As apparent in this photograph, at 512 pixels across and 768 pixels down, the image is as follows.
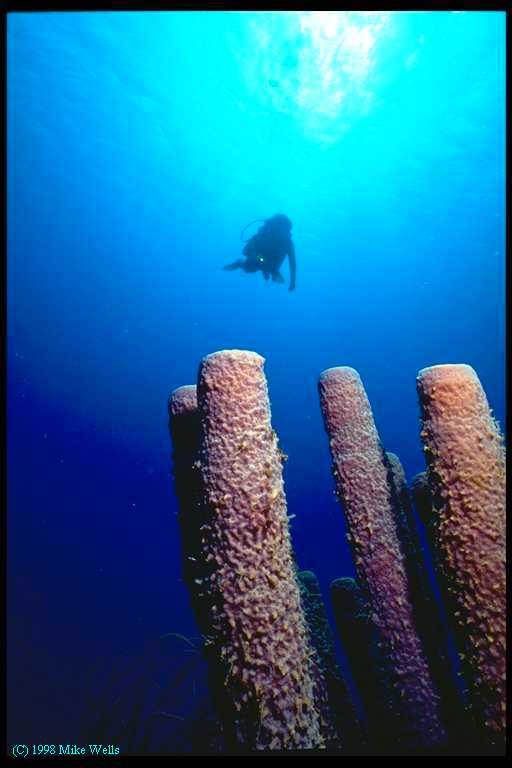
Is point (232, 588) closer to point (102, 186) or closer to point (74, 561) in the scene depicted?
point (102, 186)

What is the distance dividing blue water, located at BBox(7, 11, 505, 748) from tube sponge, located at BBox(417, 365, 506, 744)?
6.13 m

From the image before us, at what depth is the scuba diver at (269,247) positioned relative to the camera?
31.6ft

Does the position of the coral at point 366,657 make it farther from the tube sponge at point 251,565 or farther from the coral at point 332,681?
the tube sponge at point 251,565

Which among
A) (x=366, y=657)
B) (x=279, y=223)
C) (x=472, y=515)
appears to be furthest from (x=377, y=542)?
(x=279, y=223)

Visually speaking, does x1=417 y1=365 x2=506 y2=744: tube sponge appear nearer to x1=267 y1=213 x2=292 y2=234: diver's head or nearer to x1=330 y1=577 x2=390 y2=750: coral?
x1=330 y1=577 x2=390 y2=750: coral

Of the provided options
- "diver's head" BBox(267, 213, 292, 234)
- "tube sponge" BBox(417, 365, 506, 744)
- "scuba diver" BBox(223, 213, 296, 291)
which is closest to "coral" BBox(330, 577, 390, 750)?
"tube sponge" BBox(417, 365, 506, 744)

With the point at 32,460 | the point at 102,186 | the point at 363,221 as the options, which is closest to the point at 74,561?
the point at 32,460

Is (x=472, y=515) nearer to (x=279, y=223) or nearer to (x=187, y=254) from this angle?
(x=279, y=223)

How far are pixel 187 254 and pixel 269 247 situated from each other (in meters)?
35.8

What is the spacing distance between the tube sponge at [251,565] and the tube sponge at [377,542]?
655mm

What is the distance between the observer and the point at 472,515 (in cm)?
171

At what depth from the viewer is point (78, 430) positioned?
171ft

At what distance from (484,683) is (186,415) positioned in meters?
1.75

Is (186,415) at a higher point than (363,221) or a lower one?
lower
